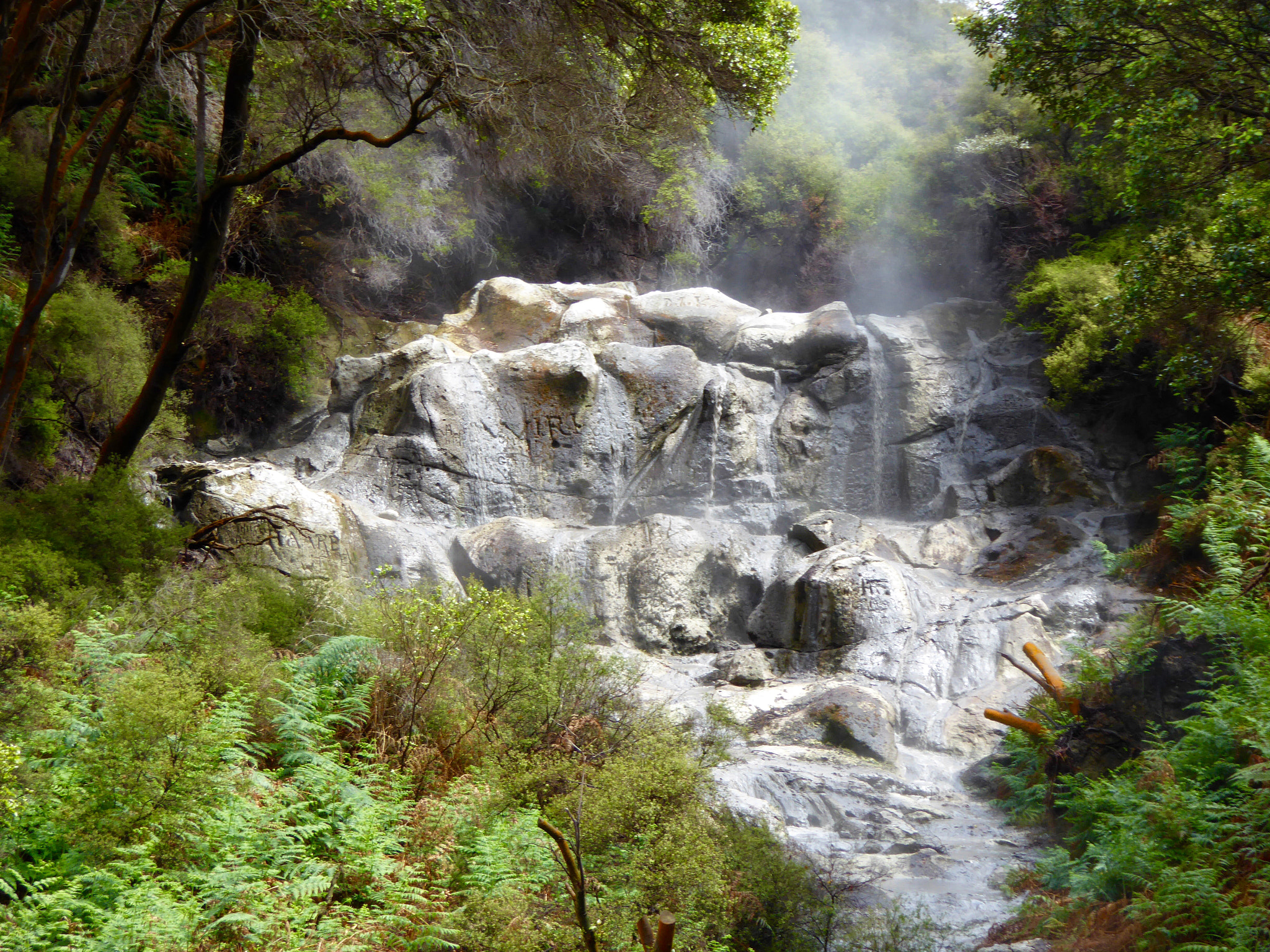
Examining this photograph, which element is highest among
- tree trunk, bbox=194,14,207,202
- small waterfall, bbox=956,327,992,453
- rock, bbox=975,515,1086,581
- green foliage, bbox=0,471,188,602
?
small waterfall, bbox=956,327,992,453

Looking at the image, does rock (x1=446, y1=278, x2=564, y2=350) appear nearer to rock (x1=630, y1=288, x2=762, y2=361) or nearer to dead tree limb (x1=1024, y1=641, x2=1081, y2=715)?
rock (x1=630, y1=288, x2=762, y2=361)

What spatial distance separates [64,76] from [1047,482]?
50.0ft

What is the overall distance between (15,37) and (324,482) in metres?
8.55

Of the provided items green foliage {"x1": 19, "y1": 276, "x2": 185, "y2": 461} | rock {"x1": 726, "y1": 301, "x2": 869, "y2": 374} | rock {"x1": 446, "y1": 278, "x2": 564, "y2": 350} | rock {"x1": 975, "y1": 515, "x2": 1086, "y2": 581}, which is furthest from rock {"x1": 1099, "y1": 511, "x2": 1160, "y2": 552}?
green foliage {"x1": 19, "y1": 276, "x2": 185, "y2": 461}

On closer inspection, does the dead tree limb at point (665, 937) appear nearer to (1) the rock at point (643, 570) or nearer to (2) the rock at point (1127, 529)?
(1) the rock at point (643, 570)

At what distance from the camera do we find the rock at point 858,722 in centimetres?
1017

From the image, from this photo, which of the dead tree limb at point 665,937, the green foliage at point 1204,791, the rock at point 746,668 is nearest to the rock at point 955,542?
the rock at point 746,668

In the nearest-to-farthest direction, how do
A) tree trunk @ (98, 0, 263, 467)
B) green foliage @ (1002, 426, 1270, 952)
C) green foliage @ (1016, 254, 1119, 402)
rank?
green foliage @ (1002, 426, 1270, 952)
tree trunk @ (98, 0, 263, 467)
green foliage @ (1016, 254, 1119, 402)

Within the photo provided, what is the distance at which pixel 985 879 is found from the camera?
7184 millimetres

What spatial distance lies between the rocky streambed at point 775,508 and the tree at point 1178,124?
3940mm

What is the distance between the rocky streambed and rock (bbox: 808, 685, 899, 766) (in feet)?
0.11

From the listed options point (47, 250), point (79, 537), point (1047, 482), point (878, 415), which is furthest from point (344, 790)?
point (878, 415)

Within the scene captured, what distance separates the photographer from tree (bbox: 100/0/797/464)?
296 inches

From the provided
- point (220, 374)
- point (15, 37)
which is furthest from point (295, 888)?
point (220, 374)
